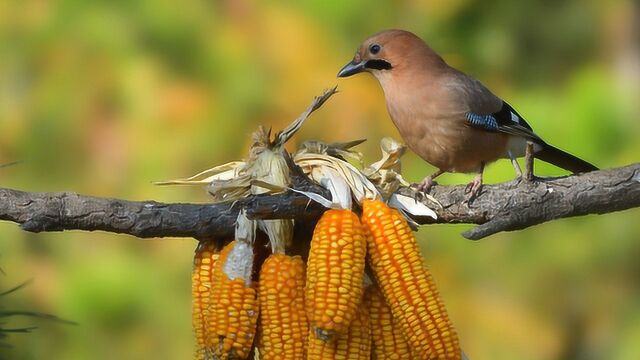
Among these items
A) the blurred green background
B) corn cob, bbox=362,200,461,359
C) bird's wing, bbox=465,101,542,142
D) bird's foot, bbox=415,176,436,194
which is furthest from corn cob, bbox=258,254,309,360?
the blurred green background

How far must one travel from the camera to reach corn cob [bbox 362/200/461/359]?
1.24m

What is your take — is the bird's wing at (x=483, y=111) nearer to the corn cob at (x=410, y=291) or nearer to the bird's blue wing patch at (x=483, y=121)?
the bird's blue wing patch at (x=483, y=121)

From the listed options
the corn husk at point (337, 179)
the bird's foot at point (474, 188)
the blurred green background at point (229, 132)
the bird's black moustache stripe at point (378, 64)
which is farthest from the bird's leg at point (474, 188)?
the blurred green background at point (229, 132)

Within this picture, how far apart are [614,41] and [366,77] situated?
2.31 feet


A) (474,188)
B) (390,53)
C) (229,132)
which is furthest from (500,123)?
(229,132)

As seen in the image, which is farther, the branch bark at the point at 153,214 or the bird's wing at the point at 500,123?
the bird's wing at the point at 500,123

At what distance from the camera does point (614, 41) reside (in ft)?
9.45

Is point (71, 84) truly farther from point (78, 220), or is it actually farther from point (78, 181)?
point (78, 220)

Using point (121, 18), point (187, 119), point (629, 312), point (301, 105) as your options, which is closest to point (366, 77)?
point (301, 105)

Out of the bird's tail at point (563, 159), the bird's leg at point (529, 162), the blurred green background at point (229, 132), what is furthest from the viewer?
the blurred green background at point (229, 132)

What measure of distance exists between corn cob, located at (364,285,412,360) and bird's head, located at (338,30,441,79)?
1.88ft

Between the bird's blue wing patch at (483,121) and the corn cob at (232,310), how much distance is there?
70 cm

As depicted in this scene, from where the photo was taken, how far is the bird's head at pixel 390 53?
5.74ft

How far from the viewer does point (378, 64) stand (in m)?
1.79
